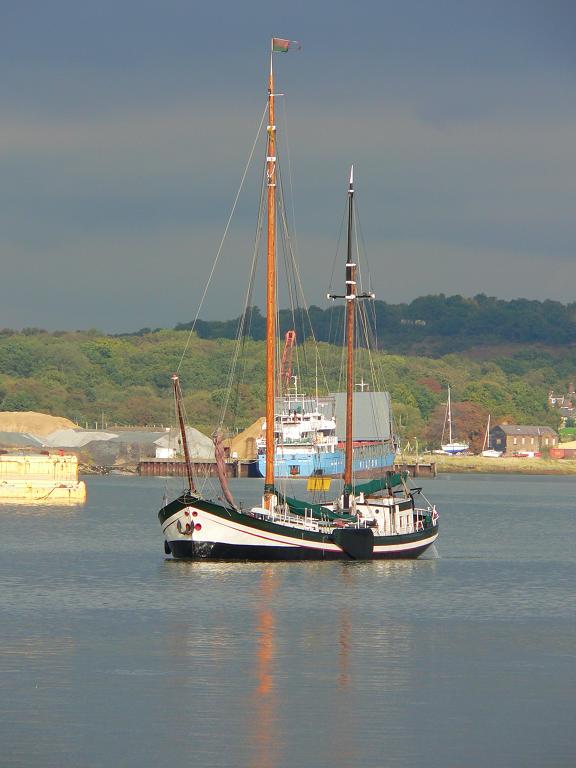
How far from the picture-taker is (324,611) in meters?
48.3

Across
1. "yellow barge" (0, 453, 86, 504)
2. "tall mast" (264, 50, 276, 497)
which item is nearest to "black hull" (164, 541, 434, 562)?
"tall mast" (264, 50, 276, 497)

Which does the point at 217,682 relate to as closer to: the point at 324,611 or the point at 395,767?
the point at 395,767

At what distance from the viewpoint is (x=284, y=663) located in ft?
122

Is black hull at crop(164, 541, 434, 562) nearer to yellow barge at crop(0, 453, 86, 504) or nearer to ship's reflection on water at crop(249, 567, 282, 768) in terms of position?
ship's reflection on water at crop(249, 567, 282, 768)

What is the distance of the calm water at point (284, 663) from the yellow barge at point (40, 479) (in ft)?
183

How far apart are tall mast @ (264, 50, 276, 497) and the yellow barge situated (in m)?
65.6

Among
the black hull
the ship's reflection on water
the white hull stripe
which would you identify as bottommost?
the ship's reflection on water

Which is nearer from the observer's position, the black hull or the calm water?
the calm water

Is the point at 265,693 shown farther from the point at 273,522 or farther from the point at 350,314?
the point at 350,314

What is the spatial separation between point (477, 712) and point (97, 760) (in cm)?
856

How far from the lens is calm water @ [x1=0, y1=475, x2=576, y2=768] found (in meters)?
27.6

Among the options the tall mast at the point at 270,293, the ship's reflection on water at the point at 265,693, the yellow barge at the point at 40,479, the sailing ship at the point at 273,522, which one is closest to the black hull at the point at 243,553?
the sailing ship at the point at 273,522

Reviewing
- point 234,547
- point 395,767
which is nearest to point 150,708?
point 395,767

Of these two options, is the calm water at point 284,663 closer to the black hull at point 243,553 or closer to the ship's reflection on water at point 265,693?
the ship's reflection on water at point 265,693
